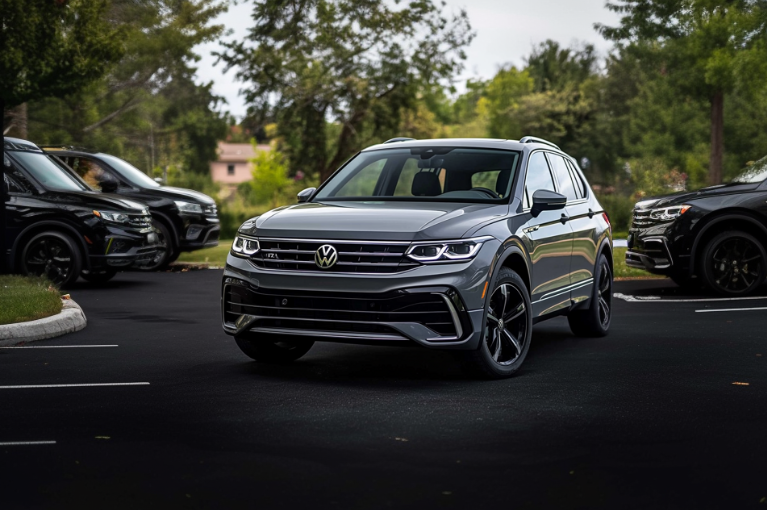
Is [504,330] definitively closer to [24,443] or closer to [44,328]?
[24,443]

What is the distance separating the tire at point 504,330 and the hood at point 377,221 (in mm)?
496

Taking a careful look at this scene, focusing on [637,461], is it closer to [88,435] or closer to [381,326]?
[381,326]

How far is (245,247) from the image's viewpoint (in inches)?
309

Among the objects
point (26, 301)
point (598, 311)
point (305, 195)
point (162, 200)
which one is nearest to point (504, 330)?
point (305, 195)

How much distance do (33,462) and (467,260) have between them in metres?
3.18

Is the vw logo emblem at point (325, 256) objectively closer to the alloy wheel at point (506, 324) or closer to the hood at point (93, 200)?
the alloy wheel at point (506, 324)

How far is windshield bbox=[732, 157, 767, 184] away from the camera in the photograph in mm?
14508

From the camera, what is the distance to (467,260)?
24.2 feet

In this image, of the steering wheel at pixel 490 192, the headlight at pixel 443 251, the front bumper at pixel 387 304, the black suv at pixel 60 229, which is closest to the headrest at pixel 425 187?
the steering wheel at pixel 490 192

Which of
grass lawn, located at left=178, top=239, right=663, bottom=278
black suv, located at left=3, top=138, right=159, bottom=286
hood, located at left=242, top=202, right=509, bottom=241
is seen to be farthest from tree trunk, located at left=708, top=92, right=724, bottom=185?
hood, located at left=242, top=202, right=509, bottom=241

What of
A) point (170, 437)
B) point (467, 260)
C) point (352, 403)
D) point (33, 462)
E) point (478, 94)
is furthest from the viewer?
point (478, 94)

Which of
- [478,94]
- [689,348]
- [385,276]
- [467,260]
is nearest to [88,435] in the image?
[385,276]

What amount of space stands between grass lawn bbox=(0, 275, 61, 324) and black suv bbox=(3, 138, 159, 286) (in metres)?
1.70

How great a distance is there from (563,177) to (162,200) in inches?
408
